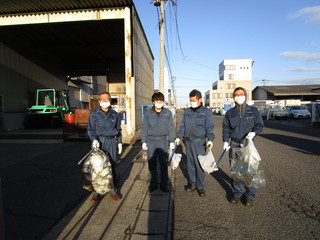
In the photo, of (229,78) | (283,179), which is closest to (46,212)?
(283,179)

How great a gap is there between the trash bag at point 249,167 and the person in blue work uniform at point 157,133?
125 cm

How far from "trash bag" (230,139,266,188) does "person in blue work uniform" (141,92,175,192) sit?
125cm

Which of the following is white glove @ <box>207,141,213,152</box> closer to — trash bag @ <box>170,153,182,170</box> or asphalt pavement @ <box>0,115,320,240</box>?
trash bag @ <box>170,153,182,170</box>

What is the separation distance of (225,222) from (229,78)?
85.8 meters

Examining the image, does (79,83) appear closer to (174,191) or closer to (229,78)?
(174,191)

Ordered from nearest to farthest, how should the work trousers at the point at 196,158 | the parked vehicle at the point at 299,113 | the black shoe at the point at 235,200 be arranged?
the black shoe at the point at 235,200, the work trousers at the point at 196,158, the parked vehicle at the point at 299,113

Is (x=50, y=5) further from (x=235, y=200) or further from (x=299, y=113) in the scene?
(x=299, y=113)

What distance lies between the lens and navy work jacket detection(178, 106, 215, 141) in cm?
379

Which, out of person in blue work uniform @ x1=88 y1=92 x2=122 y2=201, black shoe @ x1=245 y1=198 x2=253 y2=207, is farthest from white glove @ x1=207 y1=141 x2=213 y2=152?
person in blue work uniform @ x1=88 y1=92 x2=122 y2=201

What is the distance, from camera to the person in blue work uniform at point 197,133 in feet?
12.4

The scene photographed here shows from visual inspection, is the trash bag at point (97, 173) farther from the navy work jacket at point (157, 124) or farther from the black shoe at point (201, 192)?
the black shoe at point (201, 192)

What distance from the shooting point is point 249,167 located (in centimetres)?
337

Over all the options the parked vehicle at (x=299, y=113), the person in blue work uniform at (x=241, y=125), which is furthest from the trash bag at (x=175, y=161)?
the parked vehicle at (x=299, y=113)

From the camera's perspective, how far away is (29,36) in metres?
14.8
